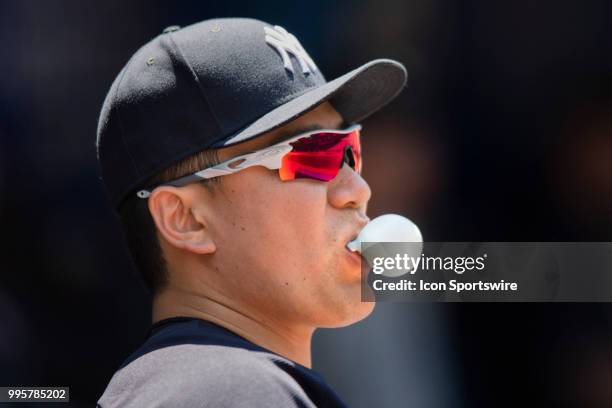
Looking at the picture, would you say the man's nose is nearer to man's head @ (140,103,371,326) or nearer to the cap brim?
man's head @ (140,103,371,326)

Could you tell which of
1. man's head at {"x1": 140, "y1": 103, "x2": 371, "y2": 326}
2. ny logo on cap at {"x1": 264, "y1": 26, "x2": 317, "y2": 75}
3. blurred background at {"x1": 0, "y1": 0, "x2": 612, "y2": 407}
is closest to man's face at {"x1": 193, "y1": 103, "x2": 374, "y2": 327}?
man's head at {"x1": 140, "y1": 103, "x2": 371, "y2": 326}

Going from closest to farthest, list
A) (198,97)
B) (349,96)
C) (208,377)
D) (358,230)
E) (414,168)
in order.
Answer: (208,377)
(198,97)
(358,230)
(349,96)
(414,168)

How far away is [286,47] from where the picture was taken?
192 cm

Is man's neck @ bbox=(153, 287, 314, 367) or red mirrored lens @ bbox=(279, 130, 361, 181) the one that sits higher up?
red mirrored lens @ bbox=(279, 130, 361, 181)

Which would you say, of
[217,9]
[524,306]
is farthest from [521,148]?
[217,9]

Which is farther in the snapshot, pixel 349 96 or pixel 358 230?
pixel 349 96

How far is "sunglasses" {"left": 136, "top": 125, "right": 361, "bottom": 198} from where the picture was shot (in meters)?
1.82

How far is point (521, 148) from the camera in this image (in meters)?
3.47

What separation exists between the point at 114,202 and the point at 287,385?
681 mm

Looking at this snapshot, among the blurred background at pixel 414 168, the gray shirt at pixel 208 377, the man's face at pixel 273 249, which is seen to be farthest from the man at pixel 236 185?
the blurred background at pixel 414 168

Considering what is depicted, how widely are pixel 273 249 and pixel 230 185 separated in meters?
0.15

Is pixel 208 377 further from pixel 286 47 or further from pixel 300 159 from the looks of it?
pixel 286 47

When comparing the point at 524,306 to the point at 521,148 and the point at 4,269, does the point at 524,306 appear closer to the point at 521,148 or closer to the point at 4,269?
the point at 521,148

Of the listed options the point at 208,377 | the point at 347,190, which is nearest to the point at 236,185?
the point at 347,190
